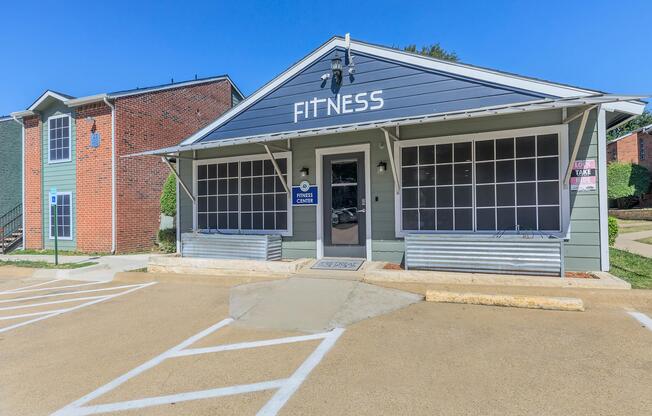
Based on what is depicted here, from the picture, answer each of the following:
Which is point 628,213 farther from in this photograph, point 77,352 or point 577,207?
point 77,352

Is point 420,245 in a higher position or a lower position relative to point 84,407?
higher

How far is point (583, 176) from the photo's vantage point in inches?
235

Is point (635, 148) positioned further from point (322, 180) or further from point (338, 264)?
point (338, 264)

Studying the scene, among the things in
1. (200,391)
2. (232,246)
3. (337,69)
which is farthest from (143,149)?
(200,391)

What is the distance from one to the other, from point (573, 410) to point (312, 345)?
7.78ft

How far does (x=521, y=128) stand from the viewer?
6.29m

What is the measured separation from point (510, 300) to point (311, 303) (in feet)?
9.30

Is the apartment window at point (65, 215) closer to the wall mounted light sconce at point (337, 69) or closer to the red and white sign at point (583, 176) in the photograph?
the wall mounted light sconce at point (337, 69)

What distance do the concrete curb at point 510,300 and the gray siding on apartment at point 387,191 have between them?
1576 millimetres

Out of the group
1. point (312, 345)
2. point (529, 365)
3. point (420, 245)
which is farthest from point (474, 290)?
point (312, 345)

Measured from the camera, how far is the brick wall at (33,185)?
1417 centimetres

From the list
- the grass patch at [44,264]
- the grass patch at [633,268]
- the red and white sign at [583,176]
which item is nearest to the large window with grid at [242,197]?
the grass patch at [44,264]

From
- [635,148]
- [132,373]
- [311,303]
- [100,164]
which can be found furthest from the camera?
[635,148]

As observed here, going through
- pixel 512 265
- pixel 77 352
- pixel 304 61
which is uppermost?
pixel 304 61
